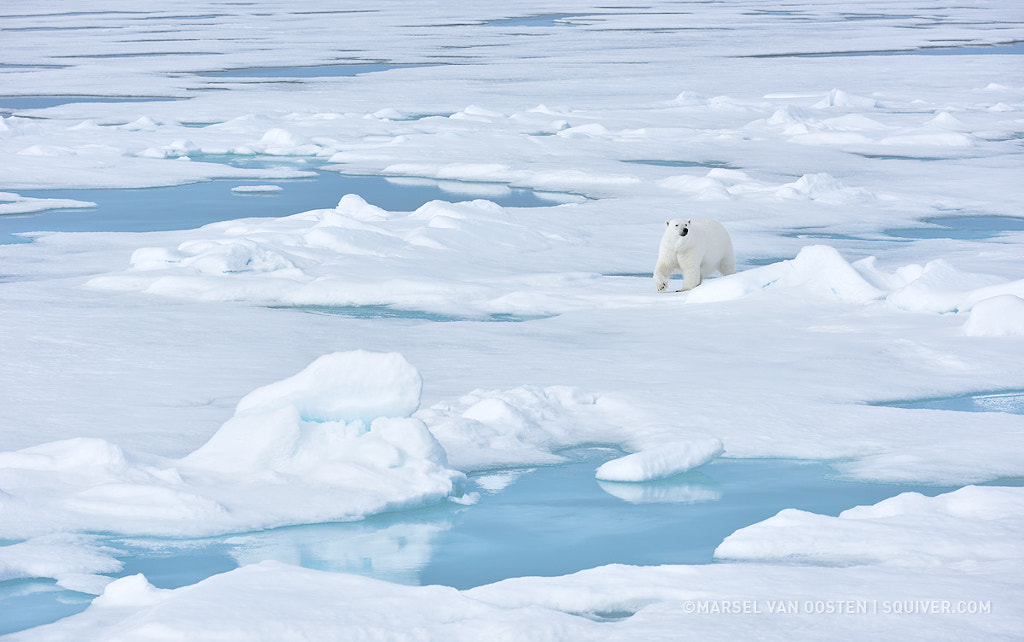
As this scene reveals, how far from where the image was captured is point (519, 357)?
481cm

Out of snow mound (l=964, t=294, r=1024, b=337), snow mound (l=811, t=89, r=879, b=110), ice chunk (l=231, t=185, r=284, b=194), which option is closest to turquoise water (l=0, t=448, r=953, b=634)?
snow mound (l=964, t=294, r=1024, b=337)

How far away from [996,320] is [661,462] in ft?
7.39

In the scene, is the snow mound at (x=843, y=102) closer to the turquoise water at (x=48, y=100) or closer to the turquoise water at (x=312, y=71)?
the turquoise water at (x=312, y=71)

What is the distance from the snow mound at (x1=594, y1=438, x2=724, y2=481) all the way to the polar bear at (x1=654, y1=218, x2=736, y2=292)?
Answer: 2.51m

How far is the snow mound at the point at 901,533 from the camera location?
9.11 feet

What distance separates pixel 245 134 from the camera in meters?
13.1

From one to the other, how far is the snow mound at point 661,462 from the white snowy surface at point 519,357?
0.01 m

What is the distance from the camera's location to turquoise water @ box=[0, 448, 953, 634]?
2834mm

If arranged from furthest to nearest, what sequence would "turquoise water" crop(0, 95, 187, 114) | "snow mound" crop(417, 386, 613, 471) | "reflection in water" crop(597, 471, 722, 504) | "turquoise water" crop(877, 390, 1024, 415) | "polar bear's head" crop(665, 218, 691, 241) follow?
"turquoise water" crop(0, 95, 187, 114) → "polar bear's head" crop(665, 218, 691, 241) → "turquoise water" crop(877, 390, 1024, 415) → "snow mound" crop(417, 386, 613, 471) → "reflection in water" crop(597, 471, 722, 504)

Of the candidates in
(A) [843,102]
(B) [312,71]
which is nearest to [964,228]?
(A) [843,102]

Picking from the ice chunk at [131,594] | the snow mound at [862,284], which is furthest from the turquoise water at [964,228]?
the ice chunk at [131,594]

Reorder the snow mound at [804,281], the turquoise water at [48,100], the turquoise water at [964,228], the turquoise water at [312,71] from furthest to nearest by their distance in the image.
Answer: the turquoise water at [312,71] < the turquoise water at [48,100] < the turquoise water at [964,228] < the snow mound at [804,281]

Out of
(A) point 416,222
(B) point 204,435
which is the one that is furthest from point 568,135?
(B) point 204,435

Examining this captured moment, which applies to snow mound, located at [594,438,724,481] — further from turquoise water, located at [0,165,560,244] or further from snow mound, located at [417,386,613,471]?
turquoise water, located at [0,165,560,244]
